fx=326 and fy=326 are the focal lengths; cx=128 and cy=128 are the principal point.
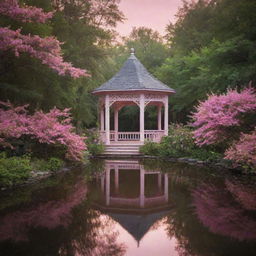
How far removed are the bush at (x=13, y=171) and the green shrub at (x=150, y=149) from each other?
9.36 metres

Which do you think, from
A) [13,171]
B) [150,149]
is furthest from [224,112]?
[13,171]

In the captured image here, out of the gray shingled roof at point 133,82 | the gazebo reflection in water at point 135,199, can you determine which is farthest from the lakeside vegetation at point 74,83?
the gazebo reflection in water at point 135,199

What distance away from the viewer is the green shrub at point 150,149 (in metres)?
18.4

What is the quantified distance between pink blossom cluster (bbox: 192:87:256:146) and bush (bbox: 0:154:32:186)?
6.95 m

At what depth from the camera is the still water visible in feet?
15.9

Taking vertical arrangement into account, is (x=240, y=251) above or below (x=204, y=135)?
below

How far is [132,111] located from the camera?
28.8 meters

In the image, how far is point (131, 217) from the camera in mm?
6594

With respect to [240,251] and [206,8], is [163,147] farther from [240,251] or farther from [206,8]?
[206,8]

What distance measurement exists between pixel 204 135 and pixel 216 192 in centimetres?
490

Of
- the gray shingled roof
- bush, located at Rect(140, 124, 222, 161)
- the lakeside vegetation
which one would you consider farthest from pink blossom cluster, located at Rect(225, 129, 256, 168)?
the gray shingled roof

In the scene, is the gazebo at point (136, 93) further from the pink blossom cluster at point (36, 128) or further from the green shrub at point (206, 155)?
the pink blossom cluster at point (36, 128)

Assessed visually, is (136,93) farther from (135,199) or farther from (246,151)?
(135,199)

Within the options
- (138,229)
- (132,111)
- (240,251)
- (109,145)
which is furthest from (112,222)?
(132,111)
